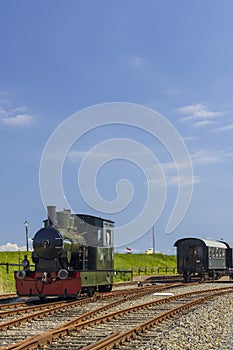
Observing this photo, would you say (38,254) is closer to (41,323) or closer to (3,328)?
(41,323)

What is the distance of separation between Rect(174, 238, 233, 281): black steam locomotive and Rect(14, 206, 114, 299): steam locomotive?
1556 cm

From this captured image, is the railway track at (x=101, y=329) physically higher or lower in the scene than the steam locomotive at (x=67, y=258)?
lower

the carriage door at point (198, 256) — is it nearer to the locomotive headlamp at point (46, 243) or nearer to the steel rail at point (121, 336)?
the locomotive headlamp at point (46, 243)

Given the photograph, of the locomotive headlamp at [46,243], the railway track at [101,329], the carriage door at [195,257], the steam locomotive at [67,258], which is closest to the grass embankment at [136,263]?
the carriage door at [195,257]

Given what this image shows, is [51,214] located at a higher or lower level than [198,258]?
higher

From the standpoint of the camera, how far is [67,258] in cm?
1945

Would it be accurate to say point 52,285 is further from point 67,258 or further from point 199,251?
point 199,251

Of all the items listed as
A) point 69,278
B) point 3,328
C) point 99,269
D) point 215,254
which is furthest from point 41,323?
point 215,254

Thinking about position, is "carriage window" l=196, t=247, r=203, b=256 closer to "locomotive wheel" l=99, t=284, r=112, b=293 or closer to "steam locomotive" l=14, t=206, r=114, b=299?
"locomotive wheel" l=99, t=284, r=112, b=293

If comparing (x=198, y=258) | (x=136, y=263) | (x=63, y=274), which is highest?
(x=198, y=258)

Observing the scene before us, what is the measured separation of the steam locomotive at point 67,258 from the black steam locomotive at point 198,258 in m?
15.6

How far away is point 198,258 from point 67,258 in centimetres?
1934

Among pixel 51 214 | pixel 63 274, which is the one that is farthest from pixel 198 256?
pixel 63 274

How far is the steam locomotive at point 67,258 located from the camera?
61.5 feet
